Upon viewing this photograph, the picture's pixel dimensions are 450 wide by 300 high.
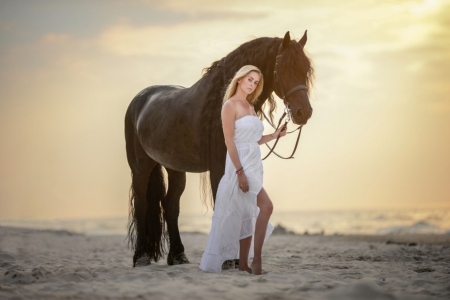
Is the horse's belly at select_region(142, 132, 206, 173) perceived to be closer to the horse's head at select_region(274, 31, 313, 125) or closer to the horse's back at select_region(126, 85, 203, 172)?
the horse's back at select_region(126, 85, 203, 172)

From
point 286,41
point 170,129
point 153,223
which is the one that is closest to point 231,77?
point 286,41

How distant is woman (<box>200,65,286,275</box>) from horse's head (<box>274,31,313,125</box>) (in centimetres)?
21

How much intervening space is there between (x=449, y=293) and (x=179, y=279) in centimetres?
200

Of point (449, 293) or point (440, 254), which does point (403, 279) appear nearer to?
point (449, 293)

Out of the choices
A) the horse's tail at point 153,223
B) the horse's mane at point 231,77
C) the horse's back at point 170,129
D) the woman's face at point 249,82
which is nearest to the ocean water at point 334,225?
the horse's tail at point 153,223

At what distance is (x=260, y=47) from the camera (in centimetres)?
550

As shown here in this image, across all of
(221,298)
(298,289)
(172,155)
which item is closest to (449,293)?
(298,289)

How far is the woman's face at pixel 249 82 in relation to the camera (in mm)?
4992

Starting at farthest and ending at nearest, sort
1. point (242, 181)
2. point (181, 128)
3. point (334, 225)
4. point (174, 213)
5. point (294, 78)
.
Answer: point (334, 225), point (174, 213), point (181, 128), point (294, 78), point (242, 181)

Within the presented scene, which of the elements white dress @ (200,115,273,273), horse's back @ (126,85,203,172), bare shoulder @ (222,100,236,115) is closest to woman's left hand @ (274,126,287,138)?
white dress @ (200,115,273,273)

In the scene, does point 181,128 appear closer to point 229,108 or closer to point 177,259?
point 229,108

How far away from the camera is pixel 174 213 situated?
705cm

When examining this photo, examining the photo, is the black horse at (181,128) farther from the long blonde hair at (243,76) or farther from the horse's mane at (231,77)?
the long blonde hair at (243,76)

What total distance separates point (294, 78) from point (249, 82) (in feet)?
1.42
